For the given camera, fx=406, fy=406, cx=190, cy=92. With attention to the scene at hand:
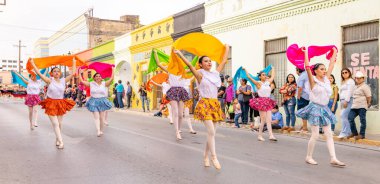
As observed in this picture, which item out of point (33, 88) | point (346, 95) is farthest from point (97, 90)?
point (346, 95)

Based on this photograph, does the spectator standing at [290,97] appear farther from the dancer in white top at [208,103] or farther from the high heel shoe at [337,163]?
the dancer in white top at [208,103]

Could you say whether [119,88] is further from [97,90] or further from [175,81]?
[175,81]

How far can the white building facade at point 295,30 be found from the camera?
481 inches

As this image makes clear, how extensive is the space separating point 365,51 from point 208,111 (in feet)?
25.9

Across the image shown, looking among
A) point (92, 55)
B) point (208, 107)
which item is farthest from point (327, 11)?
point (92, 55)

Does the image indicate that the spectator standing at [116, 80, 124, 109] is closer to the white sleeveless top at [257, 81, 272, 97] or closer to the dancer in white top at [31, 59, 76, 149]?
the dancer in white top at [31, 59, 76, 149]

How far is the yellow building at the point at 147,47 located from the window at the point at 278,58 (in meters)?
9.23

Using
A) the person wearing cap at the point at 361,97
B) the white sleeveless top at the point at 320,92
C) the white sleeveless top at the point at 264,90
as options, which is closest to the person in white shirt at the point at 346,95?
the person wearing cap at the point at 361,97

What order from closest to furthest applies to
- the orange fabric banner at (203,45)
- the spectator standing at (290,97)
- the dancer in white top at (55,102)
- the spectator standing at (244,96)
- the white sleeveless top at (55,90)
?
the orange fabric banner at (203,45), the dancer in white top at (55,102), the white sleeveless top at (55,90), the spectator standing at (290,97), the spectator standing at (244,96)

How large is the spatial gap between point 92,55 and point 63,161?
35.3 m

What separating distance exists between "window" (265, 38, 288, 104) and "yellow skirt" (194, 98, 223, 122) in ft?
31.5

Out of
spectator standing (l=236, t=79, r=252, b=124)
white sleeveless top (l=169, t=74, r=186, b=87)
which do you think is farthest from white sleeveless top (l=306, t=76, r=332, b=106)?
spectator standing (l=236, t=79, r=252, b=124)

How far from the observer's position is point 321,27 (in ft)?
45.6

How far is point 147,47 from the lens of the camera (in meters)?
28.4
